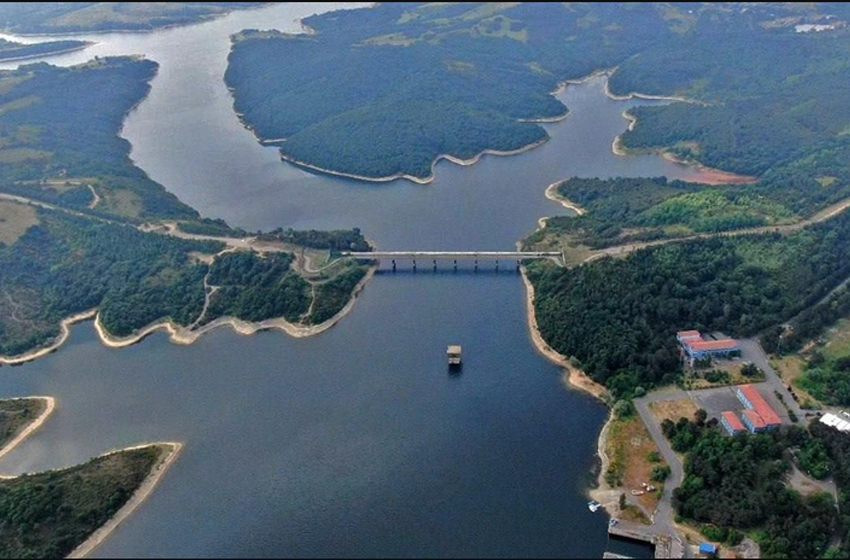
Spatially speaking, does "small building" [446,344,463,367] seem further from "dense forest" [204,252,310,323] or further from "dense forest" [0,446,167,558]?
"dense forest" [0,446,167,558]

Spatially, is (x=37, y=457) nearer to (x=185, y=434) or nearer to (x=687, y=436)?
(x=185, y=434)

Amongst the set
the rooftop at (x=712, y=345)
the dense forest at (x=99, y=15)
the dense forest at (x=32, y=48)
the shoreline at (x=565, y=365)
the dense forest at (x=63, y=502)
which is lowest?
the shoreline at (x=565, y=365)

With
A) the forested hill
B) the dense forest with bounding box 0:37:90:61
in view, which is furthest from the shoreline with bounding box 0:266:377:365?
the dense forest with bounding box 0:37:90:61

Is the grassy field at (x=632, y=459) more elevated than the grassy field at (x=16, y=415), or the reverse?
the grassy field at (x=16, y=415)

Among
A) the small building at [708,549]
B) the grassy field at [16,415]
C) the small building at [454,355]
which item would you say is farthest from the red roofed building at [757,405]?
the grassy field at [16,415]

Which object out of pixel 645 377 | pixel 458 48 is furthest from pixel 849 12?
pixel 645 377

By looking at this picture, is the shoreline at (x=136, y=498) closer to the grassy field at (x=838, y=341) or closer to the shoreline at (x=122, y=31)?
the grassy field at (x=838, y=341)

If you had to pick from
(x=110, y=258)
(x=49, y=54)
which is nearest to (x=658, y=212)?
(x=110, y=258)
